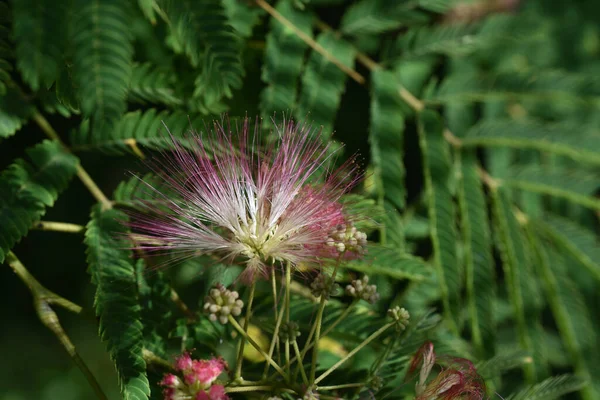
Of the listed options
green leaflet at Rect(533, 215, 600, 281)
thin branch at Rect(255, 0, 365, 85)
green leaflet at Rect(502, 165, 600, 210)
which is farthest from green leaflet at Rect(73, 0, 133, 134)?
green leaflet at Rect(533, 215, 600, 281)

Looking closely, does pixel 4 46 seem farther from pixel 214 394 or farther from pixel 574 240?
pixel 574 240

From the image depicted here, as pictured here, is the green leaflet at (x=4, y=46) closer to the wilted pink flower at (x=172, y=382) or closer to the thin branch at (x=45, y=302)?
the thin branch at (x=45, y=302)

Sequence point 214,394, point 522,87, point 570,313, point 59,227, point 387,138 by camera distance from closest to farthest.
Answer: point 214,394 → point 59,227 → point 387,138 → point 570,313 → point 522,87

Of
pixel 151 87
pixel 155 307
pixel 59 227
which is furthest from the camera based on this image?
pixel 151 87

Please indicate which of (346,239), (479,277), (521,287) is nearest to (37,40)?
(346,239)

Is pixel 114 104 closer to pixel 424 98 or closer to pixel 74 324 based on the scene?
pixel 424 98

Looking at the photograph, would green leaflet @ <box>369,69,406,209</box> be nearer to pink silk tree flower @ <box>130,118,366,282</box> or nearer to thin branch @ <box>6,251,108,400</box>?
pink silk tree flower @ <box>130,118,366,282</box>
